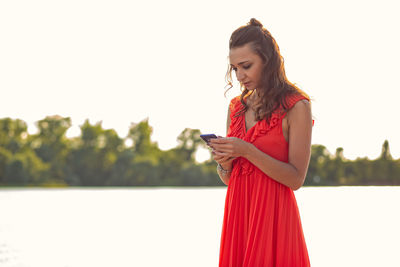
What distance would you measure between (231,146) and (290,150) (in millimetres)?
287

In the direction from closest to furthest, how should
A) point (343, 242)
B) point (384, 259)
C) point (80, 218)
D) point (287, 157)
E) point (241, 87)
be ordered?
point (287, 157) < point (241, 87) < point (384, 259) < point (343, 242) < point (80, 218)

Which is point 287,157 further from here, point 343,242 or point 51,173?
point 51,173

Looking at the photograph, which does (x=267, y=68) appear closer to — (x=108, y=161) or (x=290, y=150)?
(x=290, y=150)

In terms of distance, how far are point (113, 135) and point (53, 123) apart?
293 inches

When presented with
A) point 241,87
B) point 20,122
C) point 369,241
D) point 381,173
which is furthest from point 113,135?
point 241,87

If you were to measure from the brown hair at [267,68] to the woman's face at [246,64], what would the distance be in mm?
20

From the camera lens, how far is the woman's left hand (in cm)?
234

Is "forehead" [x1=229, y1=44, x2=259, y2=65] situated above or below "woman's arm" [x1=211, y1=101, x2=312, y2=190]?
above

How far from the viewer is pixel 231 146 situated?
2338 millimetres

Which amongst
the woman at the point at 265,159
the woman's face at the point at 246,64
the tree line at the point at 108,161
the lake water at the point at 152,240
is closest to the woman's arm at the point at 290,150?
the woman at the point at 265,159

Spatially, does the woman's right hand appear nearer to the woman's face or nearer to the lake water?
the woman's face

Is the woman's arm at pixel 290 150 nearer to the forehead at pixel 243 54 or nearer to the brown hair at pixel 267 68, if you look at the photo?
the brown hair at pixel 267 68

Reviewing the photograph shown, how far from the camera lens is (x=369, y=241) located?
430 inches

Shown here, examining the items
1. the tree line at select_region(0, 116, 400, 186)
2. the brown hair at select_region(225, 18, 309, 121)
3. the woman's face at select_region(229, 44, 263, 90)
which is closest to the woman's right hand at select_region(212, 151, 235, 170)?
the brown hair at select_region(225, 18, 309, 121)
